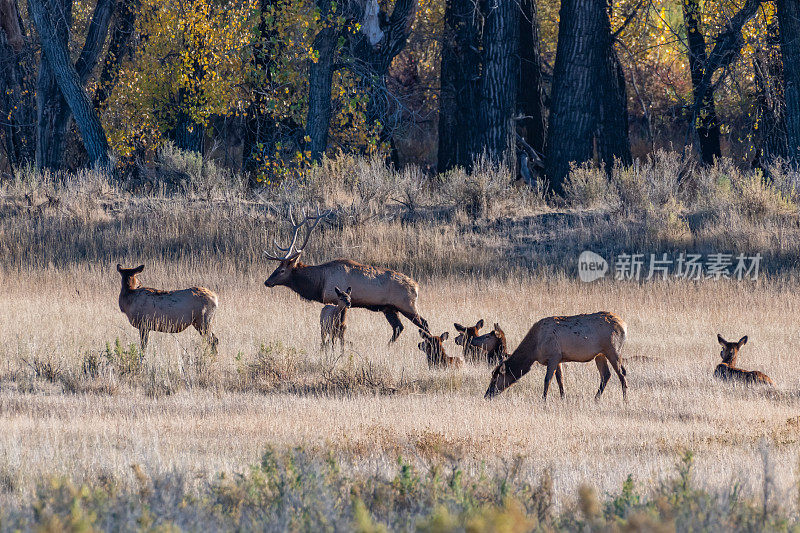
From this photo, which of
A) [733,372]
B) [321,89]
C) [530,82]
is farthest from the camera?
[530,82]

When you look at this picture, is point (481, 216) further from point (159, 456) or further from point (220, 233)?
point (159, 456)

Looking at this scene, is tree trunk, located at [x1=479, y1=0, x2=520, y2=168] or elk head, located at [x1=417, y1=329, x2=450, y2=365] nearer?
elk head, located at [x1=417, y1=329, x2=450, y2=365]

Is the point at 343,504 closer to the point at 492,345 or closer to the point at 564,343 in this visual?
the point at 564,343

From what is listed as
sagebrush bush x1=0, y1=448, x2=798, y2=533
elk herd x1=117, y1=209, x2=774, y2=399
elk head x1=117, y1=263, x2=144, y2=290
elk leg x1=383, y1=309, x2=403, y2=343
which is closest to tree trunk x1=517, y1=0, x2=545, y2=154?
elk leg x1=383, y1=309, x2=403, y2=343

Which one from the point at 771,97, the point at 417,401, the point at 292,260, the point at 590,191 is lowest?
the point at 417,401

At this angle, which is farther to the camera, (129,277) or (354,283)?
(354,283)

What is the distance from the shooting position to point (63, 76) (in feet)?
77.4

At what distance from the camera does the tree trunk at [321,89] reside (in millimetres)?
23828

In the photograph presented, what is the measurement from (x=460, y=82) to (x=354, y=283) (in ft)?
45.2

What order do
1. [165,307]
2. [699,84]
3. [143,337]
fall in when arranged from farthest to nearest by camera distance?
[699,84] → [143,337] → [165,307]

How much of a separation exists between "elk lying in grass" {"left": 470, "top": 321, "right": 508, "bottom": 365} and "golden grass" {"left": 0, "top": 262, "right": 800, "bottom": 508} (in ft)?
0.86

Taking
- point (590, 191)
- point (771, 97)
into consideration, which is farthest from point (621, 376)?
point (771, 97)

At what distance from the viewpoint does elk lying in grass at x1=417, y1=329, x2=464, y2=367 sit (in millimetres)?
11680

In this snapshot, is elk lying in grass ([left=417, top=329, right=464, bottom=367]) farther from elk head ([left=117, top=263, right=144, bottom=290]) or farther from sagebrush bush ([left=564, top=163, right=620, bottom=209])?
sagebrush bush ([left=564, top=163, right=620, bottom=209])
